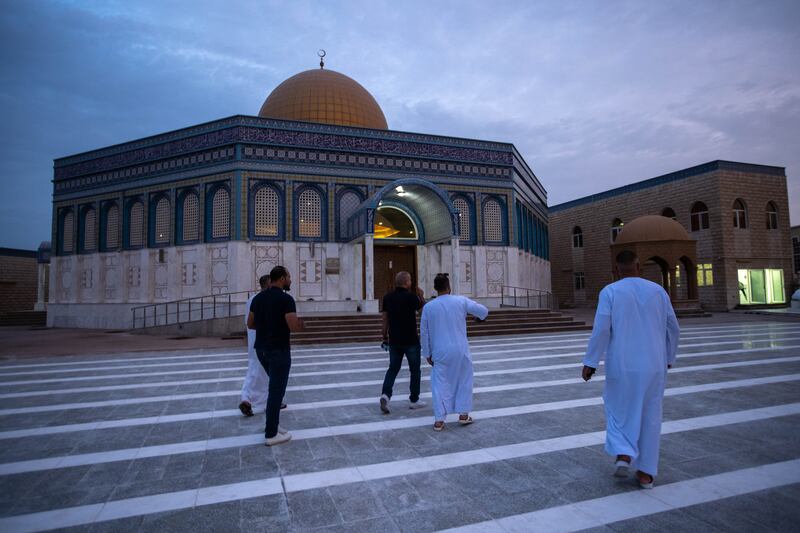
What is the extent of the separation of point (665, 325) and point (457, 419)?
2530 mm

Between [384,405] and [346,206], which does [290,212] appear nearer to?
[346,206]

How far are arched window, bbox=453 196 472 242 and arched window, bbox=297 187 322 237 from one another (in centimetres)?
621

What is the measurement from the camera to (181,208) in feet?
63.4

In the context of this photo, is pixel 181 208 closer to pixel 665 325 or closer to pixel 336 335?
pixel 336 335

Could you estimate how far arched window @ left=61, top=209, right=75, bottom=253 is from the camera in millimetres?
22141

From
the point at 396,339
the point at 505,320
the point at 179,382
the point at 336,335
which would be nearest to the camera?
the point at 396,339

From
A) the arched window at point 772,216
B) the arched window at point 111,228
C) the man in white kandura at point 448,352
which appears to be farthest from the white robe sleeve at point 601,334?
the arched window at point 772,216

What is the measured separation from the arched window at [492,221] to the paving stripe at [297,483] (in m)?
17.0

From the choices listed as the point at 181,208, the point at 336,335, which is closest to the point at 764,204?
the point at 336,335

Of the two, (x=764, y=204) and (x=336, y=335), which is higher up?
(x=764, y=204)

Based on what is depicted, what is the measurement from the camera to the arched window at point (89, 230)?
21.5 m

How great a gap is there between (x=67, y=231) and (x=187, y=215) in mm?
8113

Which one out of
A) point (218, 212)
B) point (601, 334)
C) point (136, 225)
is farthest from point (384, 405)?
point (136, 225)

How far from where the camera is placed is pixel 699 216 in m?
26.0
